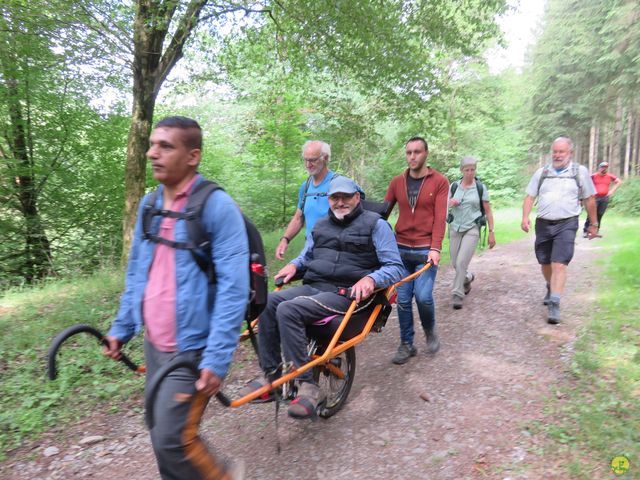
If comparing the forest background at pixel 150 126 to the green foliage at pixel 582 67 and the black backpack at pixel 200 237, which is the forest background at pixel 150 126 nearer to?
the black backpack at pixel 200 237

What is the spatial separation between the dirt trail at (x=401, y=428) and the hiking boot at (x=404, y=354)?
0.07 meters

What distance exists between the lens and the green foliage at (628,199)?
1830 cm

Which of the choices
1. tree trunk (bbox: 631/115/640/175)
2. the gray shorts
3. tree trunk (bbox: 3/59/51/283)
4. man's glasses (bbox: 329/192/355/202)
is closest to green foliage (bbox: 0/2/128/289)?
tree trunk (bbox: 3/59/51/283)

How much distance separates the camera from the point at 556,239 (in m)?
5.25

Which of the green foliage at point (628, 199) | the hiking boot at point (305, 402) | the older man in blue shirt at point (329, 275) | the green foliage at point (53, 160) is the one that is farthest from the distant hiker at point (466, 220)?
the green foliage at point (628, 199)

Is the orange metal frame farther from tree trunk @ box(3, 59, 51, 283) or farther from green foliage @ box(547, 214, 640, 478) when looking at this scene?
tree trunk @ box(3, 59, 51, 283)

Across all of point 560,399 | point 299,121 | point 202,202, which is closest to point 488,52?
point 299,121

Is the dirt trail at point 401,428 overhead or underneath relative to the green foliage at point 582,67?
underneath

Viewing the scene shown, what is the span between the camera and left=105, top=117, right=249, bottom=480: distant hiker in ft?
6.23

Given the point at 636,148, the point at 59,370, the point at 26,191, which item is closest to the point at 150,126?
the point at 26,191

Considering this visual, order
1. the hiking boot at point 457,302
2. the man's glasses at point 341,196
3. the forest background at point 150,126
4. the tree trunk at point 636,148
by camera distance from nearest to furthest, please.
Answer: the man's glasses at point 341,196 → the forest background at point 150,126 → the hiking boot at point 457,302 → the tree trunk at point 636,148

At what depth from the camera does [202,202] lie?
2002mm

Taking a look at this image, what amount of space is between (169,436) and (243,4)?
7635 millimetres

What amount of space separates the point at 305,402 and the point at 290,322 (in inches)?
21.7
